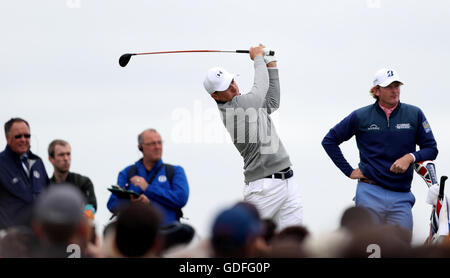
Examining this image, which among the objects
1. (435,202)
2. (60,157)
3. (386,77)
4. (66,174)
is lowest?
(435,202)

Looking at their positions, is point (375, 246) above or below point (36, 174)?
below

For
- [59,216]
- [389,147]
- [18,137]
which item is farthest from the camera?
[389,147]

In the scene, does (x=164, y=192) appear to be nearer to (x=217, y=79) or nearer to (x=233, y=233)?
(x=217, y=79)

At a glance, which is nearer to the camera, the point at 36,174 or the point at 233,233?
the point at 233,233

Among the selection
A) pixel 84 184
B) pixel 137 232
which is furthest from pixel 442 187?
pixel 137 232

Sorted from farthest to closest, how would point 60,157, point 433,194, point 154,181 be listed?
point 433,194, point 154,181, point 60,157

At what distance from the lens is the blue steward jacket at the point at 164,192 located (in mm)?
10047

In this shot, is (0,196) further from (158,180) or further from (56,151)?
(158,180)

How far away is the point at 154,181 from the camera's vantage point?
1016 cm

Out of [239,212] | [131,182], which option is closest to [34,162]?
[131,182]

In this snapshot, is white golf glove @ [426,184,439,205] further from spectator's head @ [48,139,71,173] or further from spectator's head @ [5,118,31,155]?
spectator's head @ [5,118,31,155]

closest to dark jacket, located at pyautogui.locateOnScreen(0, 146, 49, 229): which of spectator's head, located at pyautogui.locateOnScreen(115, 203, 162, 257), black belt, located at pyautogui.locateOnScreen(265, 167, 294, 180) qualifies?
black belt, located at pyautogui.locateOnScreen(265, 167, 294, 180)

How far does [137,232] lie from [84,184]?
14.3ft

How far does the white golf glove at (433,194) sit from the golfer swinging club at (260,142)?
5.64 ft
